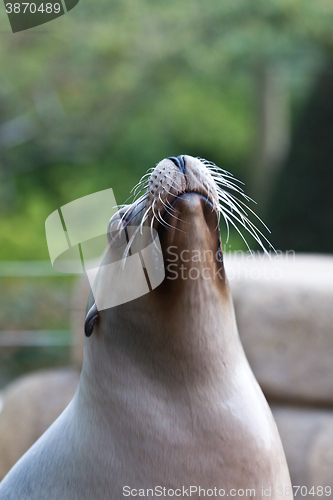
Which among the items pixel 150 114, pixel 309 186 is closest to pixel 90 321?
pixel 309 186

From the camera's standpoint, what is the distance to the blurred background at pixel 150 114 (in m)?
5.04

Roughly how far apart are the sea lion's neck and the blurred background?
3.65m

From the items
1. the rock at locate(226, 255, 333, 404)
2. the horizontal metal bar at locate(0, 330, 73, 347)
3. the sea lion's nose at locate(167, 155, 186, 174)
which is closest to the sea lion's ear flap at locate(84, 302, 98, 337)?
the sea lion's nose at locate(167, 155, 186, 174)

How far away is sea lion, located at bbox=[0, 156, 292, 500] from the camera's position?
2.78 feet

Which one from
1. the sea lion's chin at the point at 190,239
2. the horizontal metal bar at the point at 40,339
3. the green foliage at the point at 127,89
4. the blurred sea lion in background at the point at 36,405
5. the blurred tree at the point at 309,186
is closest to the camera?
the sea lion's chin at the point at 190,239

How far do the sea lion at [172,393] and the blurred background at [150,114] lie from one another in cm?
364

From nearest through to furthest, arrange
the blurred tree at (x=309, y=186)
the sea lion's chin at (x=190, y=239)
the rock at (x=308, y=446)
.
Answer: the sea lion's chin at (x=190, y=239) → the rock at (x=308, y=446) → the blurred tree at (x=309, y=186)

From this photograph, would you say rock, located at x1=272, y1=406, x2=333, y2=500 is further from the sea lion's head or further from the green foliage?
the green foliage

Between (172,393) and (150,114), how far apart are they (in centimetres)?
719

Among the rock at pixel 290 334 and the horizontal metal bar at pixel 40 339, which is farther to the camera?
the horizontal metal bar at pixel 40 339

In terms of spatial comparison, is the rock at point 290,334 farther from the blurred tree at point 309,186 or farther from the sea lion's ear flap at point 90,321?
the blurred tree at point 309,186

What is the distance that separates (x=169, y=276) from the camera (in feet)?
2.84

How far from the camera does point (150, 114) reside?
7.72 meters

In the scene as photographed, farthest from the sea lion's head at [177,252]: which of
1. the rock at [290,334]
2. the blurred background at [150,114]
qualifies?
the blurred background at [150,114]
